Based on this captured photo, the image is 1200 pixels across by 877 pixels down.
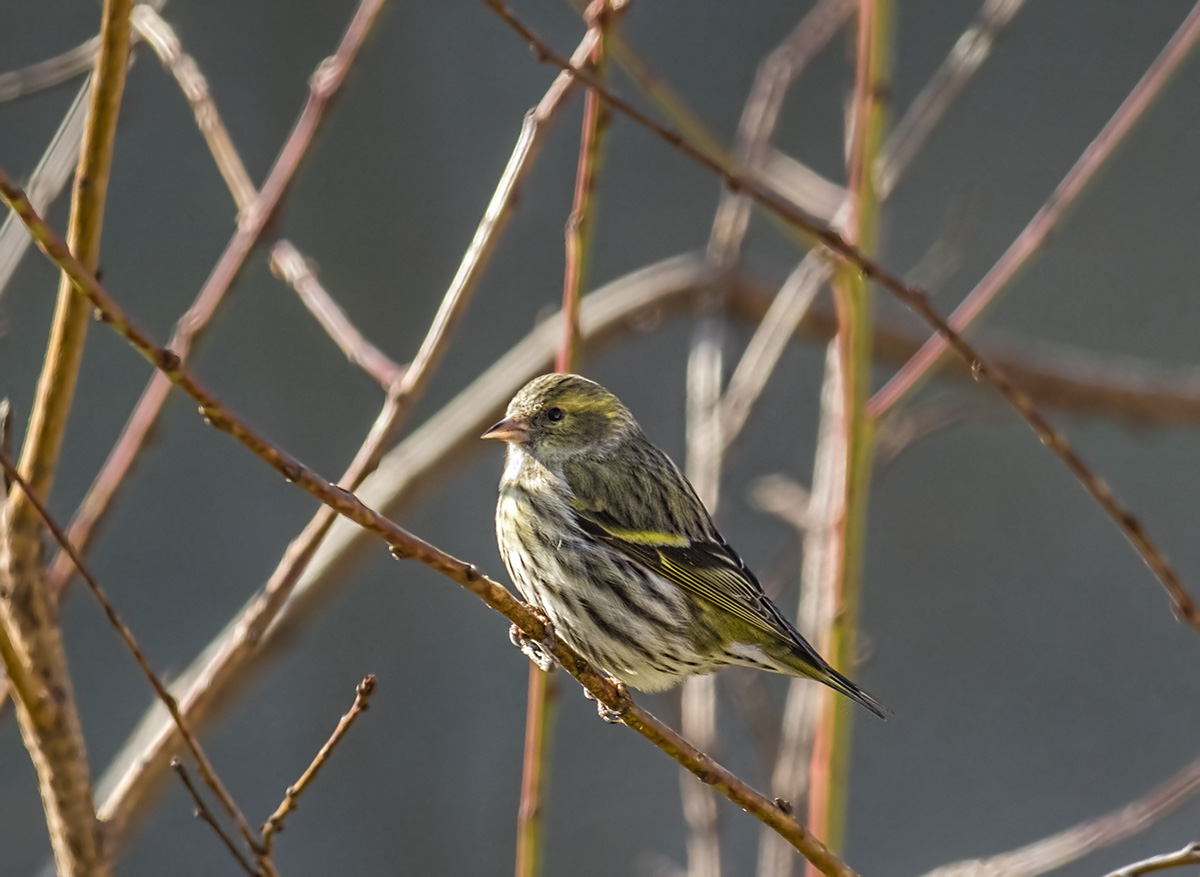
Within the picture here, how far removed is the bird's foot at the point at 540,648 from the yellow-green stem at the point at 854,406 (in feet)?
1.79

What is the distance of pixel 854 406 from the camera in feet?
8.18

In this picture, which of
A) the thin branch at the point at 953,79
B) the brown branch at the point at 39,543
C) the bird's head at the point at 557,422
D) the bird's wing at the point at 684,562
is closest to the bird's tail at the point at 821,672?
the bird's wing at the point at 684,562

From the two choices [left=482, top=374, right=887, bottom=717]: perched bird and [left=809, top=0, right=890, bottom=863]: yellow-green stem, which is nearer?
[left=809, top=0, right=890, bottom=863]: yellow-green stem

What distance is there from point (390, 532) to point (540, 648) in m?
0.81

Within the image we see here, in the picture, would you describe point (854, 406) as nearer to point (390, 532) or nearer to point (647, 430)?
point (390, 532)

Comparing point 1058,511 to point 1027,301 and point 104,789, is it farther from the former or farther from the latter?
point 104,789

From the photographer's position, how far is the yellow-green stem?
246 centimetres

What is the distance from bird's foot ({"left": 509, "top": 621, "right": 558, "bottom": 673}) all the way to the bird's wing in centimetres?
81

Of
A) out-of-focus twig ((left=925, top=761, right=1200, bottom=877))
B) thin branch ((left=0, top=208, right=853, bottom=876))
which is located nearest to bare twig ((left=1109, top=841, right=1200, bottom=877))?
thin branch ((left=0, top=208, right=853, bottom=876))

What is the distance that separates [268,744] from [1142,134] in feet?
19.5

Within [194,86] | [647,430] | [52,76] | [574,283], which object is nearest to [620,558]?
[574,283]

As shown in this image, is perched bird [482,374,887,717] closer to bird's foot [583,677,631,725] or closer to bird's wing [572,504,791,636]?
bird's wing [572,504,791,636]

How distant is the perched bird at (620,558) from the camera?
10.3 ft

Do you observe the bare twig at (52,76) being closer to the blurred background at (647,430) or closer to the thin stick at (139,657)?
the thin stick at (139,657)
